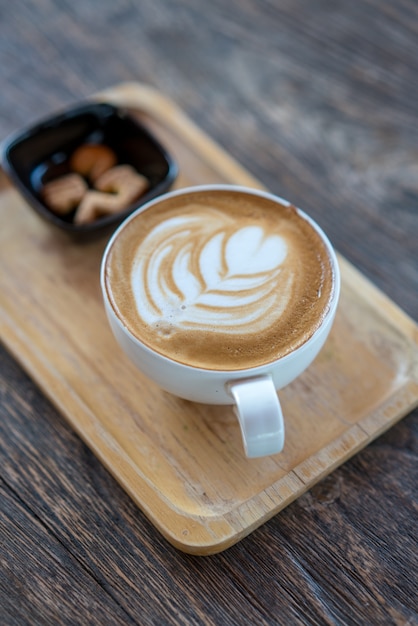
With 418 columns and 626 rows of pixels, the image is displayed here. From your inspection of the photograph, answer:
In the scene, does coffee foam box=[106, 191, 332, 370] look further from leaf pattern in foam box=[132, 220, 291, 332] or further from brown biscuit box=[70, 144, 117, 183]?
brown biscuit box=[70, 144, 117, 183]

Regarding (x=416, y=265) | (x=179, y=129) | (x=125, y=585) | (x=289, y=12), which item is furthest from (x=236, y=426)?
(x=289, y=12)

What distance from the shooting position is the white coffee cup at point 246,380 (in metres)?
0.78

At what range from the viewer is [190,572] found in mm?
859

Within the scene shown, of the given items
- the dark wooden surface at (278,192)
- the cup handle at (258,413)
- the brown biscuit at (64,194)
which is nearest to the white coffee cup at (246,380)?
the cup handle at (258,413)

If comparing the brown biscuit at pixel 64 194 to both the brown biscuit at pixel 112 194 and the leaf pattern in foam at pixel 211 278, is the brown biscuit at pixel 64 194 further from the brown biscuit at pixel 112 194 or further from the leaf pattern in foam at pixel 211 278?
the leaf pattern in foam at pixel 211 278

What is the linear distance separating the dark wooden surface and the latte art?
0.24 meters

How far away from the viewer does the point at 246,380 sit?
0.81 m

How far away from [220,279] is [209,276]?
0.05ft

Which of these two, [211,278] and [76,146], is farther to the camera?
[76,146]

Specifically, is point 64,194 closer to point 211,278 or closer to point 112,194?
point 112,194

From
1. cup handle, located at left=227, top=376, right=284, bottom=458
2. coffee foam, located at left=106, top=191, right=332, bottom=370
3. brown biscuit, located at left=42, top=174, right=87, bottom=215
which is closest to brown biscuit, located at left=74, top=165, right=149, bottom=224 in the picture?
brown biscuit, located at left=42, top=174, right=87, bottom=215

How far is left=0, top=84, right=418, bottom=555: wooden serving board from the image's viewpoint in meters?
0.88

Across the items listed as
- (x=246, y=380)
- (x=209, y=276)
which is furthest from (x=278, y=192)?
(x=246, y=380)

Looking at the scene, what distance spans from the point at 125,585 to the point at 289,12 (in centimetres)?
124
